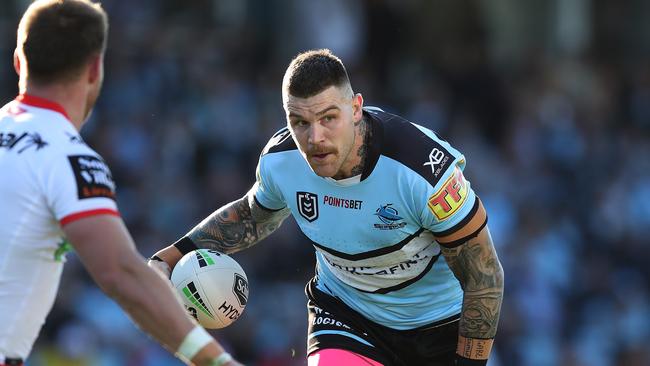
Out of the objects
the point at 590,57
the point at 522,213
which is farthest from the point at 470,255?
the point at 590,57

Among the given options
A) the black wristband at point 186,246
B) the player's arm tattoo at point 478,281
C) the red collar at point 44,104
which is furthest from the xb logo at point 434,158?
the red collar at point 44,104

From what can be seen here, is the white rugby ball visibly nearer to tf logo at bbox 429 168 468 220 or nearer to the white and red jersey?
tf logo at bbox 429 168 468 220

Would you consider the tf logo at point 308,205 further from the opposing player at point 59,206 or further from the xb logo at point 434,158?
the opposing player at point 59,206

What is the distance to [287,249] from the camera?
13562 mm

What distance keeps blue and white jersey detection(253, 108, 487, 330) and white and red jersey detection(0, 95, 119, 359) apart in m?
2.05

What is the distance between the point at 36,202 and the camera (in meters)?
4.63

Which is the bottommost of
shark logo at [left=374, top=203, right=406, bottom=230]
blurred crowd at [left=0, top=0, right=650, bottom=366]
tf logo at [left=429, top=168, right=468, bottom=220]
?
blurred crowd at [left=0, top=0, right=650, bottom=366]

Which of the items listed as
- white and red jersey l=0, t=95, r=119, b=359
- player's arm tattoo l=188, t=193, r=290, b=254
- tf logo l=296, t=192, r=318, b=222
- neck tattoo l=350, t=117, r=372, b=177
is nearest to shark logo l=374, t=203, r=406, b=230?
neck tattoo l=350, t=117, r=372, b=177

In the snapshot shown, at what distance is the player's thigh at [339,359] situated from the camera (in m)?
6.71

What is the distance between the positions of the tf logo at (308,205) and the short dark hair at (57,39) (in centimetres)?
211

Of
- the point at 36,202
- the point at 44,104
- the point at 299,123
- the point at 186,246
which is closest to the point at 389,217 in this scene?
the point at 299,123

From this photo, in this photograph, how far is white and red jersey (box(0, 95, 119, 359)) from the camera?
15.1ft

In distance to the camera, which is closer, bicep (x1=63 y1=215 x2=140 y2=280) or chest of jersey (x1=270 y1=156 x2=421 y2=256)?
bicep (x1=63 y1=215 x2=140 y2=280)

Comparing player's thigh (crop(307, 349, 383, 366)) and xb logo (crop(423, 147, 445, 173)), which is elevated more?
xb logo (crop(423, 147, 445, 173))
